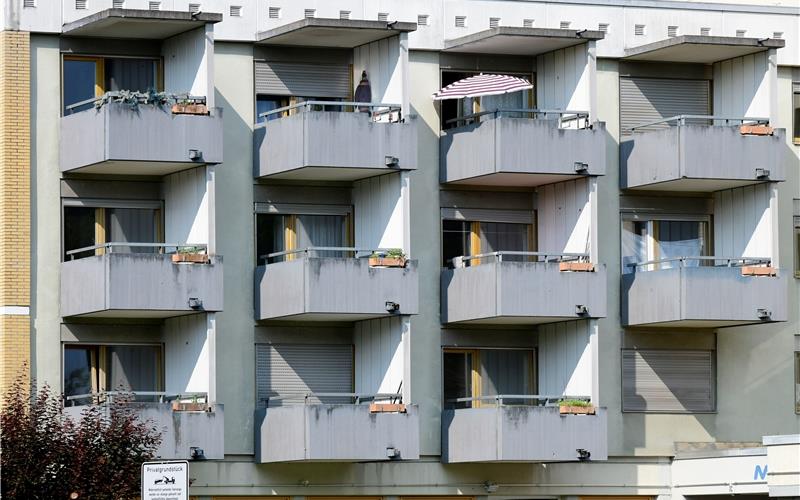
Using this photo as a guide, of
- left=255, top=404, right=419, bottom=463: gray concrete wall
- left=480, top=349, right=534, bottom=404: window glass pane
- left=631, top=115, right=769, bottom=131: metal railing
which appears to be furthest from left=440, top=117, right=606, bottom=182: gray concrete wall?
left=255, top=404, right=419, bottom=463: gray concrete wall

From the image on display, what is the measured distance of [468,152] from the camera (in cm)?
4816

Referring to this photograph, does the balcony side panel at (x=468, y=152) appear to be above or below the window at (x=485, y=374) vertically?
above

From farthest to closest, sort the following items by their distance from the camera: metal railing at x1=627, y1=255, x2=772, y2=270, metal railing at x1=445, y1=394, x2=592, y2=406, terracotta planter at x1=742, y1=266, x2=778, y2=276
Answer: terracotta planter at x1=742, y1=266, x2=778, y2=276, metal railing at x1=627, y1=255, x2=772, y2=270, metal railing at x1=445, y1=394, x2=592, y2=406

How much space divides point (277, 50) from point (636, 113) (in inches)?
347

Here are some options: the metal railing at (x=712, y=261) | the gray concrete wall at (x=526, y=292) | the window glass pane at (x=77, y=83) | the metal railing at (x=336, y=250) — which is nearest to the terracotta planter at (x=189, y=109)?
the window glass pane at (x=77, y=83)

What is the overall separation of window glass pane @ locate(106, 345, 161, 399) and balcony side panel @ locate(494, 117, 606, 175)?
8717mm

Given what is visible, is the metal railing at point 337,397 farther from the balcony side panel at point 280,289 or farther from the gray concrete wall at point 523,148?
the gray concrete wall at point 523,148

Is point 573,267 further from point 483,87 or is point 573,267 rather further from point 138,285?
point 138,285

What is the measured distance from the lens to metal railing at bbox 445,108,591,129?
158 ft

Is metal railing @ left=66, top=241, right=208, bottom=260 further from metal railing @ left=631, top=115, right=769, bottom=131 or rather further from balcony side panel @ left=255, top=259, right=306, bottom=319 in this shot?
metal railing @ left=631, top=115, right=769, bottom=131

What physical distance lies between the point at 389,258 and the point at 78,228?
6.79m

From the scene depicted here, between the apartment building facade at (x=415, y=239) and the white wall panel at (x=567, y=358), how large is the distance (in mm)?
79

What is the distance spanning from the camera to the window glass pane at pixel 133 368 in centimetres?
4656

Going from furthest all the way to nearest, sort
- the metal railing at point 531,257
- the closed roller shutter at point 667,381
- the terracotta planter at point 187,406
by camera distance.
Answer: the closed roller shutter at point 667,381, the metal railing at point 531,257, the terracotta planter at point 187,406
